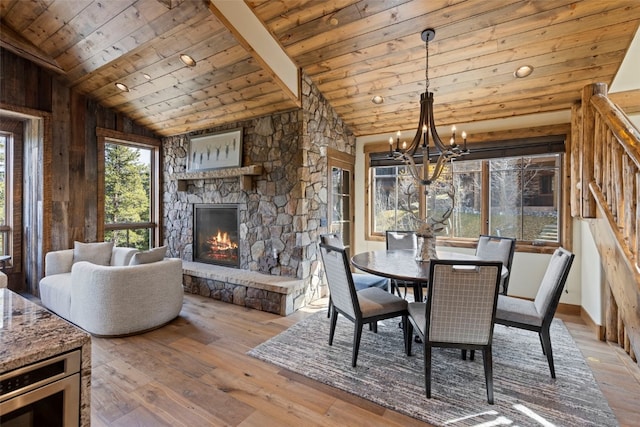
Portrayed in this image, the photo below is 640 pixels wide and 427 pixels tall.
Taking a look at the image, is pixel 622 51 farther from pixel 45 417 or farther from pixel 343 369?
pixel 45 417

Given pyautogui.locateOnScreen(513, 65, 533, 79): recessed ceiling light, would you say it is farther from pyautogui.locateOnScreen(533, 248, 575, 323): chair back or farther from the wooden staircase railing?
pyautogui.locateOnScreen(533, 248, 575, 323): chair back

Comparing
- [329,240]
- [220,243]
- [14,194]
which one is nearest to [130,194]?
→ [14,194]

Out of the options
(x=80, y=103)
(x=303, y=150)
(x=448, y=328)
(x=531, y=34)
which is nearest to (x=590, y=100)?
(x=531, y=34)

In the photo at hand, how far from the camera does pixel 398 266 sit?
8.68 feet

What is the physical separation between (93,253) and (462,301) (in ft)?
14.1

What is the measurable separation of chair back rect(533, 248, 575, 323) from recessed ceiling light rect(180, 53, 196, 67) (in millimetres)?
3899

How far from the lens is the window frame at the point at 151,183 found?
4.64 meters

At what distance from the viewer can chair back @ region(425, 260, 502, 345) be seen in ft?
6.38

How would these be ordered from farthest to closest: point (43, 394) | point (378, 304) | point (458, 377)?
1. point (378, 304)
2. point (458, 377)
3. point (43, 394)

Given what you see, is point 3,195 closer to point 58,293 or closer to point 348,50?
point 58,293

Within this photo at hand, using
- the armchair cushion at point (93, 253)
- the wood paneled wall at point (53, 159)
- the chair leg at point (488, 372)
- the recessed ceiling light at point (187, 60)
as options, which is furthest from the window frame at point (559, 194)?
the wood paneled wall at point (53, 159)

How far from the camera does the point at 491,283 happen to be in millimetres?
1954

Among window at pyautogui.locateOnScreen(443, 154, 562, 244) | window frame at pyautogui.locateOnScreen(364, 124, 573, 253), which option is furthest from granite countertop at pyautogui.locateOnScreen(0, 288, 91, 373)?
window at pyautogui.locateOnScreen(443, 154, 562, 244)

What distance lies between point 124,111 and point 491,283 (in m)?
5.44
